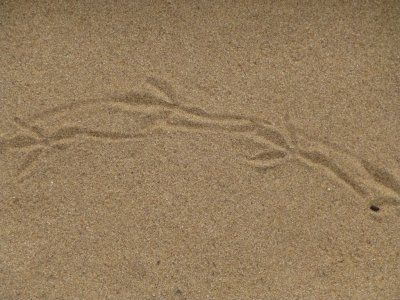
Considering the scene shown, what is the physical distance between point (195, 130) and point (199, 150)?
0.08 meters

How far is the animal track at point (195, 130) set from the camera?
1584 millimetres

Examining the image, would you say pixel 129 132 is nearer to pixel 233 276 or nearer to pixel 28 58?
pixel 28 58

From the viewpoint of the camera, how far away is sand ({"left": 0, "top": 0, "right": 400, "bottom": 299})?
158 cm

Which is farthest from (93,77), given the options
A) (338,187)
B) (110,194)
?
(338,187)

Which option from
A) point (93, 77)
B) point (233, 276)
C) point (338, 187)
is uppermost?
point (93, 77)

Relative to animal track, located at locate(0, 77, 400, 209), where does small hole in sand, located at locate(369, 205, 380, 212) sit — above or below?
below

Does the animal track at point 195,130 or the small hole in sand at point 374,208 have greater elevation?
the animal track at point 195,130

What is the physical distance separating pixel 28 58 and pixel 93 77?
267mm

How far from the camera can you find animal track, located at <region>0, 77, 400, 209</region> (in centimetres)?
158

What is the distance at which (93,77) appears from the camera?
1.62 meters

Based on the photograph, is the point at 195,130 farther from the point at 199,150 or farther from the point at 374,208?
the point at 374,208

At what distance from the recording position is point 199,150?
1.62 m

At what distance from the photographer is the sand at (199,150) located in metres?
1.58

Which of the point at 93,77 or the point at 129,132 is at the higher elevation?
the point at 93,77
